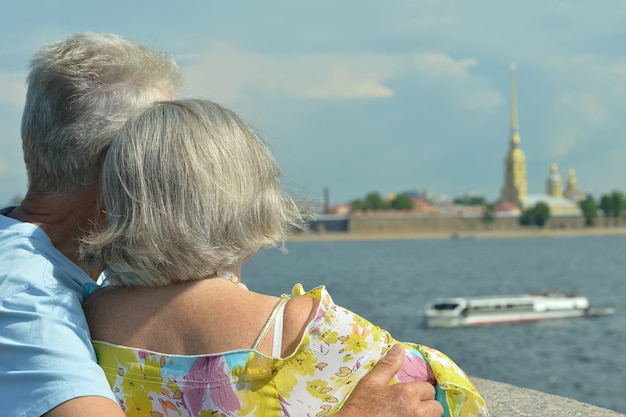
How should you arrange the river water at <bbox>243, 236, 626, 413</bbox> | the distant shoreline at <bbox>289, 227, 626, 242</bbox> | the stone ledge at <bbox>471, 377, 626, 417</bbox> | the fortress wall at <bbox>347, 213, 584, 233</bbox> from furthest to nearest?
the distant shoreline at <bbox>289, 227, 626, 242</bbox>
the fortress wall at <bbox>347, 213, 584, 233</bbox>
the river water at <bbox>243, 236, 626, 413</bbox>
the stone ledge at <bbox>471, 377, 626, 417</bbox>

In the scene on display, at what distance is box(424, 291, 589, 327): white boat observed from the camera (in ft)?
58.2

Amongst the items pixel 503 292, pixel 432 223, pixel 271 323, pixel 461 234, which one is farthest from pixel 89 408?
pixel 461 234

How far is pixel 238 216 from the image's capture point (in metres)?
0.89

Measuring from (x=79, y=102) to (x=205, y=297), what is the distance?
41 cm

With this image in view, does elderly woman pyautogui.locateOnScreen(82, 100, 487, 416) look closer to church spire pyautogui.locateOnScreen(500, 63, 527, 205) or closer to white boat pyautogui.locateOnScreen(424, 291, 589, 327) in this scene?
white boat pyautogui.locateOnScreen(424, 291, 589, 327)

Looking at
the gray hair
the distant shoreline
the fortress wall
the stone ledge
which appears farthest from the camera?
the distant shoreline

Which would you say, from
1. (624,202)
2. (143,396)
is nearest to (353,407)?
(143,396)

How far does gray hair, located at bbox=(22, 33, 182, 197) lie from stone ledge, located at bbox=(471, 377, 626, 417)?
0.90 metres

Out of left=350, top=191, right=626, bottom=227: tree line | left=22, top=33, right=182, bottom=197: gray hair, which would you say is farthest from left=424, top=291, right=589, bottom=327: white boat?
left=350, top=191, right=626, bottom=227: tree line

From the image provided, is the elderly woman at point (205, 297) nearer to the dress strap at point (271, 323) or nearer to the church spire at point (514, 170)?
the dress strap at point (271, 323)

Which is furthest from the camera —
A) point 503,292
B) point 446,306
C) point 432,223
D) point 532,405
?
point 432,223

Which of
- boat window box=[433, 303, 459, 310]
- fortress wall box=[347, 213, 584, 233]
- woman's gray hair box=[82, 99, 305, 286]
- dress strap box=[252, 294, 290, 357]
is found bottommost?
fortress wall box=[347, 213, 584, 233]

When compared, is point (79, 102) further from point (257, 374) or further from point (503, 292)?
point (503, 292)

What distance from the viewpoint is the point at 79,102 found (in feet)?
3.84
